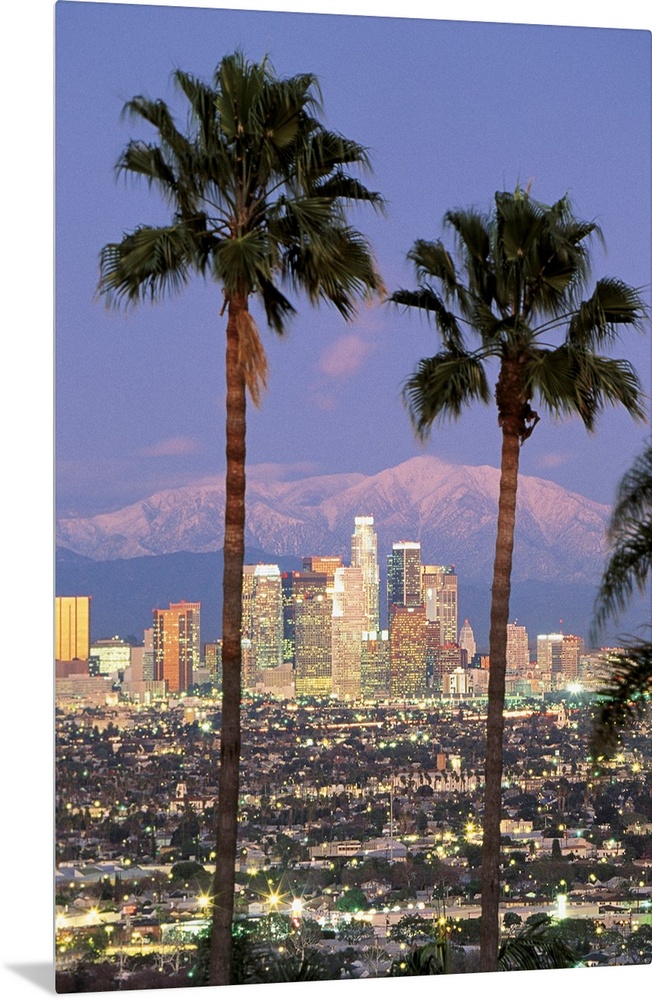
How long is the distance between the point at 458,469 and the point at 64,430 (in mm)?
2333

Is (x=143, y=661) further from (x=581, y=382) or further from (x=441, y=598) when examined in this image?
(x=581, y=382)

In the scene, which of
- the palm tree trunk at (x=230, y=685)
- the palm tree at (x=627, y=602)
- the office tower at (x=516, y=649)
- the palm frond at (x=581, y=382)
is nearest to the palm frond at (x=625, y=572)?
the palm tree at (x=627, y=602)

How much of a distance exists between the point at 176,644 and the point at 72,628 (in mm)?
604

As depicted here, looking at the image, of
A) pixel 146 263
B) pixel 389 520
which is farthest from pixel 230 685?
pixel 146 263

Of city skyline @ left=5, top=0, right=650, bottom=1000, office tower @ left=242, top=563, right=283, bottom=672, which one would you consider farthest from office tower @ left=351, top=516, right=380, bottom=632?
city skyline @ left=5, top=0, right=650, bottom=1000

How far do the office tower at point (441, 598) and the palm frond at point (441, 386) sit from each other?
80 cm

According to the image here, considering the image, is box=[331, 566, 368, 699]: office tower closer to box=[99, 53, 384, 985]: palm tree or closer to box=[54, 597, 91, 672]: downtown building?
box=[99, 53, 384, 985]: palm tree

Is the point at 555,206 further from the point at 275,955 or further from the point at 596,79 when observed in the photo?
the point at 275,955

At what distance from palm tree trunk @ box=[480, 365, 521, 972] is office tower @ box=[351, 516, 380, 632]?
0.68 m

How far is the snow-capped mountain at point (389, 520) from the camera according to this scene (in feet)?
30.6

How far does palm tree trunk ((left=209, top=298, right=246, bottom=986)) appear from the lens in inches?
357

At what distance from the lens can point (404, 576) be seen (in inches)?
382

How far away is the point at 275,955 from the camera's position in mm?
9172

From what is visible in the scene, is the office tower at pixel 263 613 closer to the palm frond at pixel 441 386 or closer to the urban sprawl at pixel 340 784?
the urban sprawl at pixel 340 784
